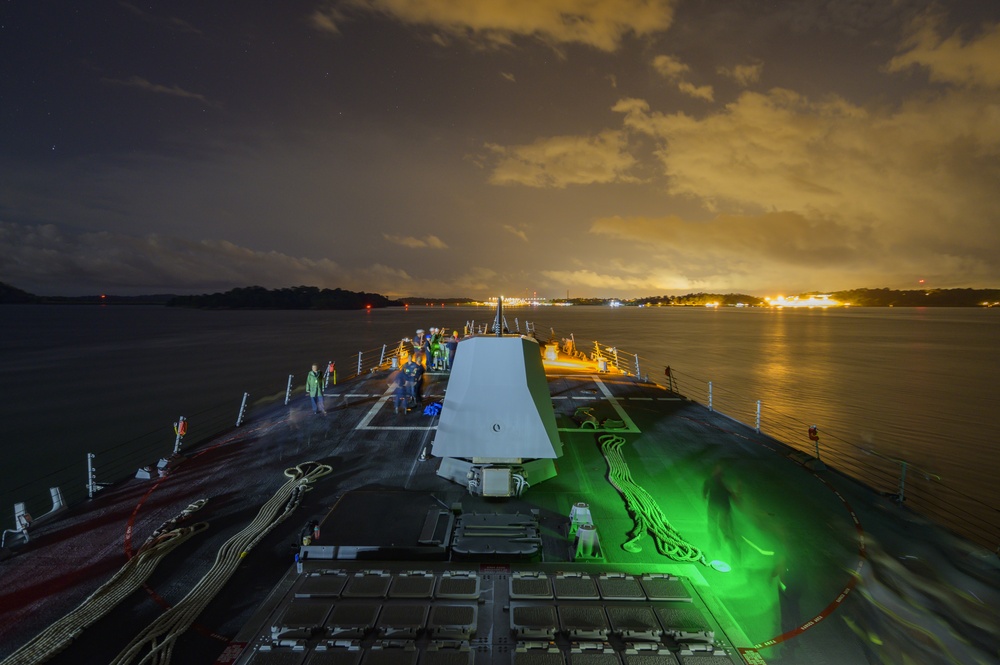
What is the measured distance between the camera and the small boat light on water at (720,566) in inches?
232

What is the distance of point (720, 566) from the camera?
5.93 m

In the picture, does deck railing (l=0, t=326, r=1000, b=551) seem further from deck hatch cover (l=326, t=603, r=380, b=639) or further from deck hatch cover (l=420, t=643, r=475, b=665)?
deck hatch cover (l=420, t=643, r=475, b=665)

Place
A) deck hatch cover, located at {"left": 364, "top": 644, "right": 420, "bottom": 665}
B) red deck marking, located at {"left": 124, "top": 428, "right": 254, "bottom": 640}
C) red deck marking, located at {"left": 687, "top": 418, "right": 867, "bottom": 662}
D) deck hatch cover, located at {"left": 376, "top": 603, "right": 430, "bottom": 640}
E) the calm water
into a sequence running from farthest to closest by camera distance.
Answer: the calm water, red deck marking, located at {"left": 687, "top": 418, "right": 867, "bottom": 662}, red deck marking, located at {"left": 124, "top": 428, "right": 254, "bottom": 640}, deck hatch cover, located at {"left": 376, "top": 603, "right": 430, "bottom": 640}, deck hatch cover, located at {"left": 364, "top": 644, "right": 420, "bottom": 665}

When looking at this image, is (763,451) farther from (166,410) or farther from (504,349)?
(166,410)

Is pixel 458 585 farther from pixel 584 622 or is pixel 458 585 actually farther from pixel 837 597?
pixel 837 597

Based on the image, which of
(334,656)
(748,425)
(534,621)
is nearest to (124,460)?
(334,656)

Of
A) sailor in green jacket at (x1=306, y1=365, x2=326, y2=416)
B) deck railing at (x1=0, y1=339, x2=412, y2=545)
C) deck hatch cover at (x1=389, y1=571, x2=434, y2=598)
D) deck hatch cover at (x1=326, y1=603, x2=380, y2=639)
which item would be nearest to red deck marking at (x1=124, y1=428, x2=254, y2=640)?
deck railing at (x1=0, y1=339, x2=412, y2=545)

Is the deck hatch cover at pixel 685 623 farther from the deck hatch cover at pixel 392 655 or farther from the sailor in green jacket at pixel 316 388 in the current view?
the sailor in green jacket at pixel 316 388

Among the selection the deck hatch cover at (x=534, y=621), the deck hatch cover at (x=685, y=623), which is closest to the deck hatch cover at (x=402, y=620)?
the deck hatch cover at (x=534, y=621)

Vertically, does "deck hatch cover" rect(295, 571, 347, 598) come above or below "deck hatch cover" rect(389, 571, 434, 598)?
below

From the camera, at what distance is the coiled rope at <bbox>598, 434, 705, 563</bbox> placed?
20.4 ft

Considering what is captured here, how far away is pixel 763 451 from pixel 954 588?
5.06m

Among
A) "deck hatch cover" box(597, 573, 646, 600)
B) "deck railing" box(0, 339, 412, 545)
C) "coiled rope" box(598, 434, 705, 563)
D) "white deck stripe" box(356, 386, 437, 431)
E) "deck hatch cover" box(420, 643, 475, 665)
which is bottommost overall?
"deck railing" box(0, 339, 412, 545)

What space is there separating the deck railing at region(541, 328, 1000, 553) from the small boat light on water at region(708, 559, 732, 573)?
3663mm
